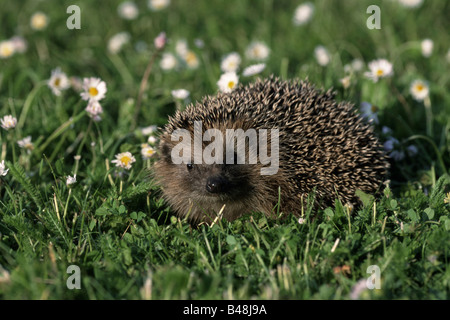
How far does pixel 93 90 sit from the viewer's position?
5453 millimetres

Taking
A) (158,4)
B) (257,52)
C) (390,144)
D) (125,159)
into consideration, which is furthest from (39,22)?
(390,144)

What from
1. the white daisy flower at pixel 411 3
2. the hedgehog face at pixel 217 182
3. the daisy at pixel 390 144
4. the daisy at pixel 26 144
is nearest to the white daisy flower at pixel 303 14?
the white daisy flower at pixel 411 3

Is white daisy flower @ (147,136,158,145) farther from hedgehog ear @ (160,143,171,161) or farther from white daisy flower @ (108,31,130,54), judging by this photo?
white daisy flower @ (108,31,130,54)

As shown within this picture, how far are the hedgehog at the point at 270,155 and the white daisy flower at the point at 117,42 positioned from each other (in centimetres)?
339

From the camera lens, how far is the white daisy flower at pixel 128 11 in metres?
8.79

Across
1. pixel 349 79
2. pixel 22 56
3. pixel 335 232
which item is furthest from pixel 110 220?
pixel 22 56

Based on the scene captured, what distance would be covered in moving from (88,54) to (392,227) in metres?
5.52

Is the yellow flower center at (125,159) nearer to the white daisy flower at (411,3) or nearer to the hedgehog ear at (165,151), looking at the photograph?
the hedgehog ear at (165,151)

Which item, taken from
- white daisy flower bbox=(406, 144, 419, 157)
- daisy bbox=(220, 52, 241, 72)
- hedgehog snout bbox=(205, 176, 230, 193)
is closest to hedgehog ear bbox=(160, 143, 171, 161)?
hedgehog snout bbox=(205, 176, 230, 193)

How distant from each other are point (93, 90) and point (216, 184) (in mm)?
1820

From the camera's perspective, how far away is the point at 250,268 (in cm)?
377

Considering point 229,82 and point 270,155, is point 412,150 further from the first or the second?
point 229,82
